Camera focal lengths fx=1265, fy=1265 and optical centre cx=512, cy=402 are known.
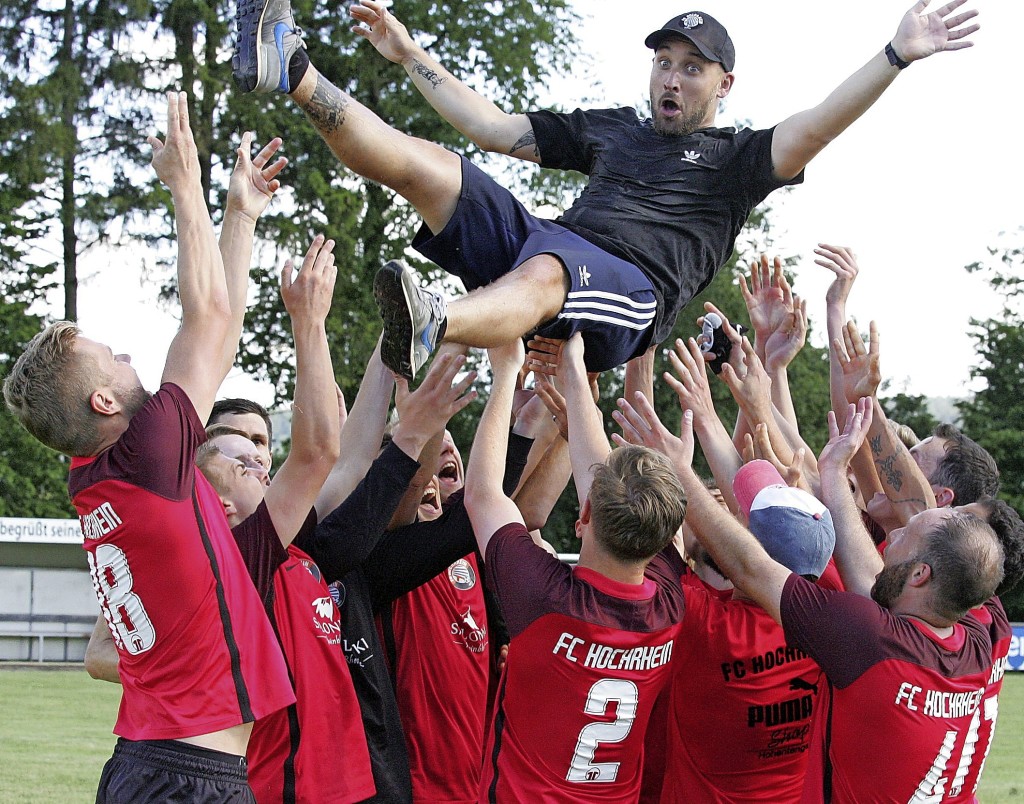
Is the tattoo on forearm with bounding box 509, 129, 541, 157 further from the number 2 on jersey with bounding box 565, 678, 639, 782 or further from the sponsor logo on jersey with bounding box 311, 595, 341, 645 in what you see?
the number 2 on jersey with bounding box 565, 678, 639, 782

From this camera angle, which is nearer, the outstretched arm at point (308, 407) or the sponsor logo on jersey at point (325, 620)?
the outstretched arm at point (308, 407)

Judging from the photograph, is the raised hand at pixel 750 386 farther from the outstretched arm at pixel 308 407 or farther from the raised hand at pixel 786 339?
the outstretched arm at pixel 308 407

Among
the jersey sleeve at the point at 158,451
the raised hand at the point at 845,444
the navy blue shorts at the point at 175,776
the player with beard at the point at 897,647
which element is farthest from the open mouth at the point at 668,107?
the navy blue shorts at the point at 175,776

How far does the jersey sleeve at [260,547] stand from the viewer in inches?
168

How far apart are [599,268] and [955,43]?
5.27ft

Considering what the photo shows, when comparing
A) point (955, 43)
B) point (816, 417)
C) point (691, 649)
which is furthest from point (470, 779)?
point (816, 417)

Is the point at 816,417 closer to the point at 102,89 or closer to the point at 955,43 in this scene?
the point at 102,89

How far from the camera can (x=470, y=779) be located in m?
5.14

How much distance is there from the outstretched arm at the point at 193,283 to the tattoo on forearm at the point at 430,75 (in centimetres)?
177

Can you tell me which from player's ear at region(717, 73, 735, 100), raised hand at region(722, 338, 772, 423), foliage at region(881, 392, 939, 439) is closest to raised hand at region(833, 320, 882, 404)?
raised hand at region(722, 338, 772, 423)

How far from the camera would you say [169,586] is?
3.79 meters

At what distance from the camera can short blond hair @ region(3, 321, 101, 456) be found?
12.4 ft

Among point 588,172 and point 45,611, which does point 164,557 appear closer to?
point 588,172

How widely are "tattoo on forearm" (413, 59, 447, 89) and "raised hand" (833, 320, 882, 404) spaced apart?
6.93ft
